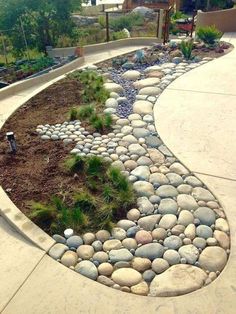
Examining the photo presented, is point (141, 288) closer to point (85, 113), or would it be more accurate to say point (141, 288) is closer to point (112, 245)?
point (112, 245)

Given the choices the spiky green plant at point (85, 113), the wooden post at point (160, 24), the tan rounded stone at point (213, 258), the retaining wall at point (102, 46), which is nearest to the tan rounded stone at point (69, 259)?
the tan rounded stone at point (213, 258)

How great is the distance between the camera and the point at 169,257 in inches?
105

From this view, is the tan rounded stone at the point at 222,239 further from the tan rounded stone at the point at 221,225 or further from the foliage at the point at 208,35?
the foliage at the point at 208,35

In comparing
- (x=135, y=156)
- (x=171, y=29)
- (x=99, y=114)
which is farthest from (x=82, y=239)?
(x=171, y=29)

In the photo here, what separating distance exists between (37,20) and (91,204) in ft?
29.1

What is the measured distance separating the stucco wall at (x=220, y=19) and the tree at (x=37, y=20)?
5.39 m

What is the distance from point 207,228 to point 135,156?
4.85ft

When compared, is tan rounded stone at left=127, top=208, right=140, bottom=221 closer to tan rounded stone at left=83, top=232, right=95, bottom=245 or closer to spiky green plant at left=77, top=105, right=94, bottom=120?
tan rounded stone at left=83, top=232, right=95, bottom=245

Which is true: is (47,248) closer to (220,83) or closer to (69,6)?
(220,83)

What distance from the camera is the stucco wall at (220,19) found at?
12.8 metres

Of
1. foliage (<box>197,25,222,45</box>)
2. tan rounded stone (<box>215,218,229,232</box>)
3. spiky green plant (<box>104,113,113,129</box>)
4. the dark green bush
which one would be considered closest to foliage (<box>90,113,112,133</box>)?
spiky green plant (<box>104,113,113,129</box>)

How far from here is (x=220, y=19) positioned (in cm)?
1297

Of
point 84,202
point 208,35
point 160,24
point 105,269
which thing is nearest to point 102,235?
point 105,269

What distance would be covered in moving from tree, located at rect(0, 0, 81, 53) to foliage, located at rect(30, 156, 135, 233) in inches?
305
